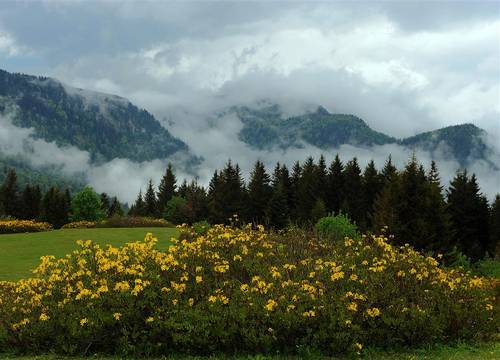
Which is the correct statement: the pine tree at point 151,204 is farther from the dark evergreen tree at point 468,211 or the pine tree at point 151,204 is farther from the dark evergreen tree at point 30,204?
the dark evergreen tree at point 468,211

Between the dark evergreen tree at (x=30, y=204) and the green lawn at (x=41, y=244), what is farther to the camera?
the dark evergreen tree at (x=30, y=204)

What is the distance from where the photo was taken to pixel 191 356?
8234 millimetres

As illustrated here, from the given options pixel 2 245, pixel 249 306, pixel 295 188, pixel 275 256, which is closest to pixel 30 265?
pixel 2 245

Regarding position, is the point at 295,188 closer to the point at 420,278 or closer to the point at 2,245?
the point at 2,245

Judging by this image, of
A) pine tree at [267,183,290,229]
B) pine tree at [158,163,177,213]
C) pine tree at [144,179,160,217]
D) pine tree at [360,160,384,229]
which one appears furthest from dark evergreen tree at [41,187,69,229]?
pine tree at [360,160,384,229]

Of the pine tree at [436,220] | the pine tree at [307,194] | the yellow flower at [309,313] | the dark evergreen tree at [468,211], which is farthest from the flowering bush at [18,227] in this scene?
the dark evergreen tree at [468,211]

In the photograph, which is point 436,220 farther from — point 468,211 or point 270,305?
point 270,305

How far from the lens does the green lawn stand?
62.6 feet

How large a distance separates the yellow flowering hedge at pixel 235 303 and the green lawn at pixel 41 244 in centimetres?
895

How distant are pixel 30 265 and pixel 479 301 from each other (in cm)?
1605

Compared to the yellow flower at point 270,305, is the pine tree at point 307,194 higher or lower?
higher

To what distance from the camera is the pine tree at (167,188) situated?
8619 centimetres

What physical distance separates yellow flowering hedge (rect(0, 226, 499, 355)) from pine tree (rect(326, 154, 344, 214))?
4812cm

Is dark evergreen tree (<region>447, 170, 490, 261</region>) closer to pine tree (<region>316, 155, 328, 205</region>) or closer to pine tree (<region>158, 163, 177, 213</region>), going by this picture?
→ pine tree (<region>316, 155, 328, 205</region>)
